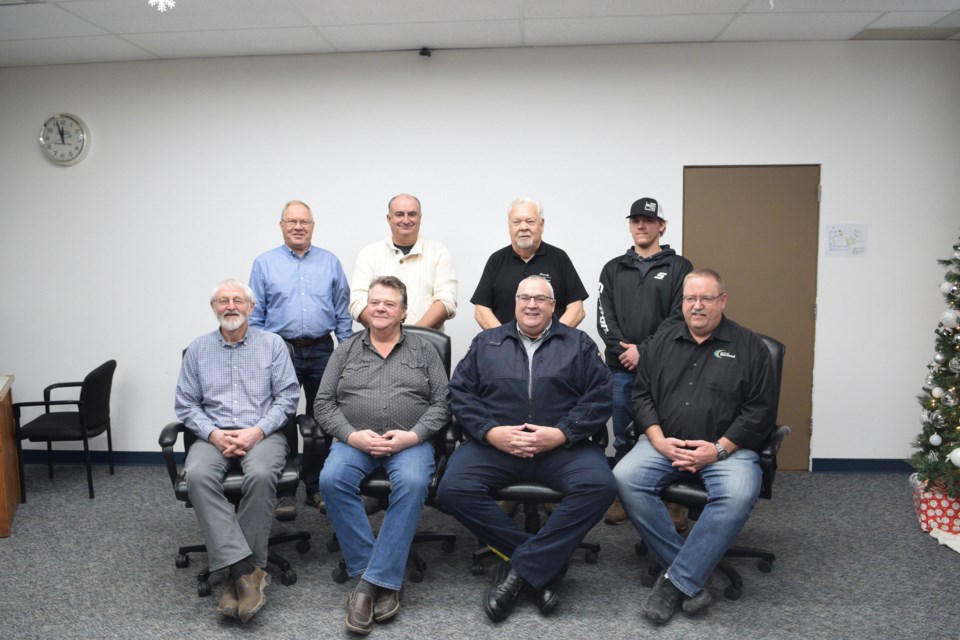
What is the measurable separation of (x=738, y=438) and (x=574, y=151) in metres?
2.26

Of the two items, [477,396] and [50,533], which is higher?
[477,396]

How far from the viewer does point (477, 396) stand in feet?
9.62

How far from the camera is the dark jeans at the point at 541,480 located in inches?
102

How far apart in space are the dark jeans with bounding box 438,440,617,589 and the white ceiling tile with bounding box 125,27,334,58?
2.71 m

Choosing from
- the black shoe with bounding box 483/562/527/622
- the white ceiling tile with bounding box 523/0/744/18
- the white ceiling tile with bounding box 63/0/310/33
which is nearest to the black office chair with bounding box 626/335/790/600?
the black shoe with bounding box 483/562/527/622

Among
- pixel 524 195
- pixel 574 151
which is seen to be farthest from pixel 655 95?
pixel 524 195

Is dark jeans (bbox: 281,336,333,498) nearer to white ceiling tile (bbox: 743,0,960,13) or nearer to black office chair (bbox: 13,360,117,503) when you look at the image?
black office chair (bbox: 13,360,117,503)

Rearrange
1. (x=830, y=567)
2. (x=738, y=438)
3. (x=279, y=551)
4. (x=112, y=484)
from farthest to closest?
1. (x=112, y=484)
2. (x=279, y=551)
3. (x=830, y=567)
4. (x=738, y=438)

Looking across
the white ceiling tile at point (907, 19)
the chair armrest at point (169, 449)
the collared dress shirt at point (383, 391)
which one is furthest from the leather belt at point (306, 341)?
the white ceiling tile at point (907, 19)

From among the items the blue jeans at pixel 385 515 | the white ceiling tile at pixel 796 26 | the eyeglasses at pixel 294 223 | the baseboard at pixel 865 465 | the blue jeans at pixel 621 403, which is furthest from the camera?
the baseboard at pixel 865 465

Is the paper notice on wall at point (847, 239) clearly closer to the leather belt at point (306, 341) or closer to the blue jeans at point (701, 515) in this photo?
the blue jeans at point (701, 515)

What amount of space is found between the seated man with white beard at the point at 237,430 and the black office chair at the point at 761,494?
1.62 metres

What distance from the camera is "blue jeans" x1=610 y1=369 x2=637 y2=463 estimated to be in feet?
11.2

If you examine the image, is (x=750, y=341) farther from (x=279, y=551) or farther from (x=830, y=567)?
(x=279, y=551)
